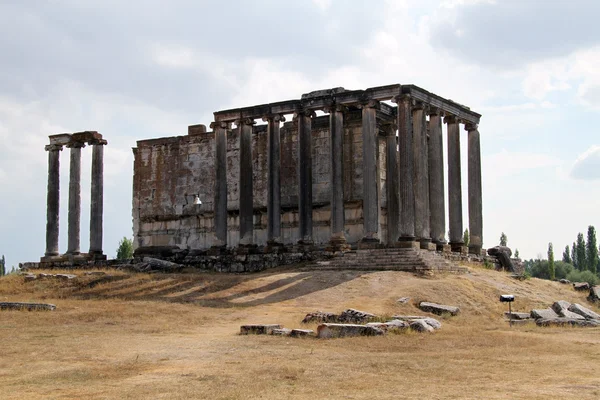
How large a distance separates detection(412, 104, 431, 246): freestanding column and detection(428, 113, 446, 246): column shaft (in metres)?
2.17

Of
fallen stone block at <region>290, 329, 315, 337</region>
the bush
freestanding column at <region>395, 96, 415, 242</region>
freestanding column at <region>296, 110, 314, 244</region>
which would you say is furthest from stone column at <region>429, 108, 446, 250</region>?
the bush

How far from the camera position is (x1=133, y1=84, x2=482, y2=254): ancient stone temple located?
33656 millimetres

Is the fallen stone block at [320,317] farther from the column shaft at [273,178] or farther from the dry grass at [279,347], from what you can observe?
the column shaft at [273,178]

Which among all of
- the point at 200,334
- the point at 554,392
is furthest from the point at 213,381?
the point at 200,334

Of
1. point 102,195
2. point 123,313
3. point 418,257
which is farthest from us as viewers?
point 102,195

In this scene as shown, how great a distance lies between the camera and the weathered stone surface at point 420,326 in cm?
1891

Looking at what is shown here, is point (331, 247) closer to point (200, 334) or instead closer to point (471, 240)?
point (471, 240)

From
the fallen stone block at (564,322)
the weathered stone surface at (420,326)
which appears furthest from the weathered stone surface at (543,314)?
the weathered stone surface at (420,326)

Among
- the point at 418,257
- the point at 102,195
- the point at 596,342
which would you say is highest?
the point at 102,195

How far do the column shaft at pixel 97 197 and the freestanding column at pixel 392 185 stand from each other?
1668 centimetres

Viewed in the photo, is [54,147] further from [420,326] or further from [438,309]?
[420,326]

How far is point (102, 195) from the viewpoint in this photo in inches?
1729

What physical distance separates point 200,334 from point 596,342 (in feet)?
31.4

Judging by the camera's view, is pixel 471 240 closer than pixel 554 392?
No
